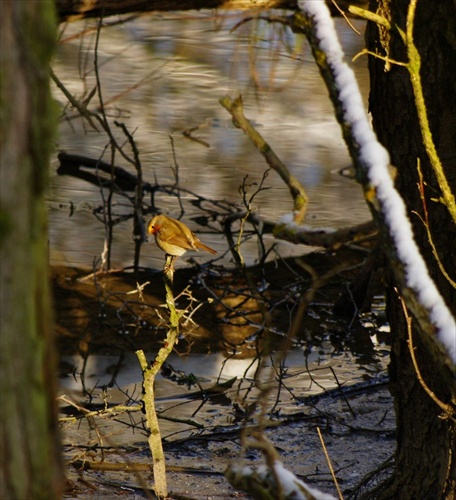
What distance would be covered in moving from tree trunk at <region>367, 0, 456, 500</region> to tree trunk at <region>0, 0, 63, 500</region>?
1.49m

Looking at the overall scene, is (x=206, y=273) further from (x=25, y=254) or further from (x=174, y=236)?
(x=25, y=254)

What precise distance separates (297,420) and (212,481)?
2.62ft

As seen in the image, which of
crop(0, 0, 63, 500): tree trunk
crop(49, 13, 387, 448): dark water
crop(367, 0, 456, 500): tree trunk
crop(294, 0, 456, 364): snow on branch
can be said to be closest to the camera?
crop(0, 0, 63, 500): tree trunk

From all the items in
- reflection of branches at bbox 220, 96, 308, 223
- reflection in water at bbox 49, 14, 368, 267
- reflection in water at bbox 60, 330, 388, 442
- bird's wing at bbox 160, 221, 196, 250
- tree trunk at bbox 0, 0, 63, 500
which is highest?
tree trunk at bbox 0, 0, 63, 500

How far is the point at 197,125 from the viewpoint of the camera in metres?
9.77

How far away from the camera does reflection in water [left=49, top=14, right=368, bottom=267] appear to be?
7336mm

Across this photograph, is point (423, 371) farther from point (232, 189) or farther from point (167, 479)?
point (232, 189)

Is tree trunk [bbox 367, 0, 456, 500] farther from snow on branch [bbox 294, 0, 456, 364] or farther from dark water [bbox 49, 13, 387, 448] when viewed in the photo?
snow on branch [bbox 294, 0, 456, 364]

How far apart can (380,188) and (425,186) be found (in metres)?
1.12

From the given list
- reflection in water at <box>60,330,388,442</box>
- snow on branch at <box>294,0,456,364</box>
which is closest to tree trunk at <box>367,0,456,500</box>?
snow on branch at <box>294,0,456,364</box>

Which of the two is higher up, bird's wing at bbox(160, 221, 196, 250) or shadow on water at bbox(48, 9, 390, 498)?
bird's wing at bbox(160, 221, 196, 250)

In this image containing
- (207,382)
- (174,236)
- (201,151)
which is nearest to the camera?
(174,236)

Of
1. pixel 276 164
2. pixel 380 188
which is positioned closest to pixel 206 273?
pixel 276 164

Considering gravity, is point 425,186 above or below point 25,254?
below
